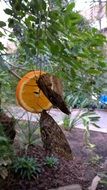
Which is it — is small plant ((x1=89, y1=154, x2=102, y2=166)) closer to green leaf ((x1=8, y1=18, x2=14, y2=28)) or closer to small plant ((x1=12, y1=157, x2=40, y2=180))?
small plant ((x1=12, y1=157, x2=40, y2=180))

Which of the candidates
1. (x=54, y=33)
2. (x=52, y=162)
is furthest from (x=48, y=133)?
(x=52, y=162)

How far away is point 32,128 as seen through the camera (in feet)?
9.04

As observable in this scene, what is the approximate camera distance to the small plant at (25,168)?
7.44ft

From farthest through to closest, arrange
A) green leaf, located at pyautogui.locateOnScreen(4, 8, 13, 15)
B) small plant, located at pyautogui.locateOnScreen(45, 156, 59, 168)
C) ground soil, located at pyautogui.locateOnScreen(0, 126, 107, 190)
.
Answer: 1. small plant, located at pyautogui.locateOnScreen(45, 156, 59, 168)
2. ground soil, located at pyautogui.locateOnScreen(0, 126, 107, 190)
3. green leaf, located at pyautogui.locateOnScreen(4, 8, 13, 15)

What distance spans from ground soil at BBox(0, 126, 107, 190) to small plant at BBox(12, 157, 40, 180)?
4 centimetres

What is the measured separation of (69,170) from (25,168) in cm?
40

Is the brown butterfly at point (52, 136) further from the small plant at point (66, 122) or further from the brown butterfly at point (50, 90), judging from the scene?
the small plant at point (66, 122)

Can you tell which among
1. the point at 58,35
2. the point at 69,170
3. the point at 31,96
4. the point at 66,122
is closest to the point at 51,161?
the point at 69,170

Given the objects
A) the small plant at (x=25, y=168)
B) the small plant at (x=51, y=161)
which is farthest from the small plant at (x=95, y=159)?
the small plant at (x=25, y=168)

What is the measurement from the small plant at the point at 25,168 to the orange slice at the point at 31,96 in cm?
136

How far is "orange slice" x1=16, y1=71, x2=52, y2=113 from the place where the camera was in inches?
37.9

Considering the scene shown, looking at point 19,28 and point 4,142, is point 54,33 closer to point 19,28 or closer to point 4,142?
point 19,28

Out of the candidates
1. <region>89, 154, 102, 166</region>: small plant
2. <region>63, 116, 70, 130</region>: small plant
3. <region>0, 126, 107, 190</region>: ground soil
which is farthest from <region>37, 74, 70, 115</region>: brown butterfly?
<region>63, 116, 70, 130</region>: small plant

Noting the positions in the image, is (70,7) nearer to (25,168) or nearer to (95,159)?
(25,168)
